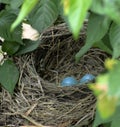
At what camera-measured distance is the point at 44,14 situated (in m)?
1.01

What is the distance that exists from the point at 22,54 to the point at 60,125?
0.26 meters

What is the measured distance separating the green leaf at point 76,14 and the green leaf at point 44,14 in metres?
0.58

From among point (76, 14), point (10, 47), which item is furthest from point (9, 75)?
point (76, 14)

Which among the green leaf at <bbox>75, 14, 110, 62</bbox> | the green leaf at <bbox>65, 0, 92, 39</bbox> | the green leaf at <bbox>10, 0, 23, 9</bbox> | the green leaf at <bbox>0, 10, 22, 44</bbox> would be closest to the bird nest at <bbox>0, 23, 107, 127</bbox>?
the green leaf at <bbox>0, 10, 22, 44</bbox>

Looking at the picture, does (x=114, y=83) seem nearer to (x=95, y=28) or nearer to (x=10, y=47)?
(x=95, y=28)

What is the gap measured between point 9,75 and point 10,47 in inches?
3.7

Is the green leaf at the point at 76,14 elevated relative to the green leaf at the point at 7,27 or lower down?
elevated

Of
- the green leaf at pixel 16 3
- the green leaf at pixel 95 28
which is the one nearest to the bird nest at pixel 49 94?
the green leaf at pixel 16 3

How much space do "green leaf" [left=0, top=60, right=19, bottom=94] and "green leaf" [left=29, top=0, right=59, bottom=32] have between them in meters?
0.23

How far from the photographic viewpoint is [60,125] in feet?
3.87

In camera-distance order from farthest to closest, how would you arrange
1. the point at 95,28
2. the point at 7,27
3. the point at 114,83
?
the point at 7,27, the point at 95,28, the point at 114,83

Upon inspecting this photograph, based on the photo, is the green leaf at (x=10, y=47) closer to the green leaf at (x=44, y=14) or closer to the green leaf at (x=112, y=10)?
the green leaf at (x=44, y=14)

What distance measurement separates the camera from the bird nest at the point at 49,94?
1.19 metres

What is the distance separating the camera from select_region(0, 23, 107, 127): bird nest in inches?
46.8
